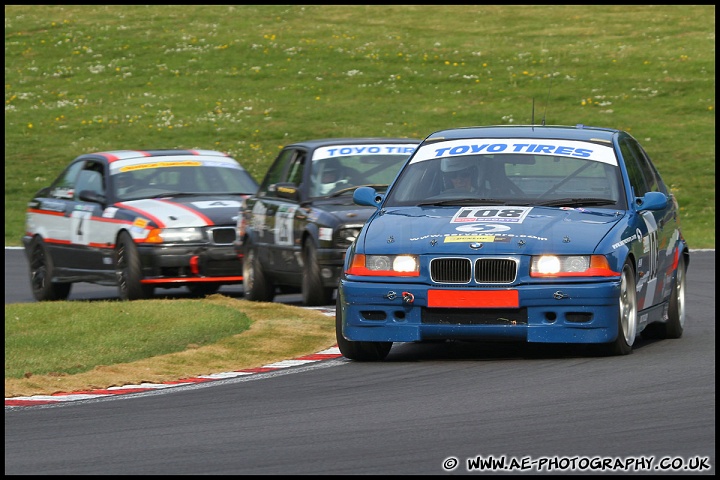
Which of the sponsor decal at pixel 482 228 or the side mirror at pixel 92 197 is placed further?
the side mirror at pixel 92 197

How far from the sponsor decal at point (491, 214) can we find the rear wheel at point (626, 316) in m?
0.77

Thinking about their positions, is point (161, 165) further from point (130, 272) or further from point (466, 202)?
point (466, 202)

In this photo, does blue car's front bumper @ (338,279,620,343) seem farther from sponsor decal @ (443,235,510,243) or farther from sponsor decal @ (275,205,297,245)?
sponsor decal @ (275,205,297,245)

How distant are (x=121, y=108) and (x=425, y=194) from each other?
109 ft

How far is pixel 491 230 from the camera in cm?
1012

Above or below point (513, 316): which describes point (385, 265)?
above

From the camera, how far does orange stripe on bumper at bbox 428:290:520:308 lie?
32.3 feet

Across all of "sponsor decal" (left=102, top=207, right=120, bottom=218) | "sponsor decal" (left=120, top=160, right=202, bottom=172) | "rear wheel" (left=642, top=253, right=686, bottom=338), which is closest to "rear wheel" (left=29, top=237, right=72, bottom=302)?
"sponsor decal" (left=102, top=207, right=120, bottom=218)

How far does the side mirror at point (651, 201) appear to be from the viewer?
10.8m

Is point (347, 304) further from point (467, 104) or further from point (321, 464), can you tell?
point (467, 104)

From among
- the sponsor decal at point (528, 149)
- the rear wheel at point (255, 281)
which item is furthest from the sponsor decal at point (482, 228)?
the rear wheel at point (255, 281)

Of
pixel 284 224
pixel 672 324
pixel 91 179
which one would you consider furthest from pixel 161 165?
pixel 672 324

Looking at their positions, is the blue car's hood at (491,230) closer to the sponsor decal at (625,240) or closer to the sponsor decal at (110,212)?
the sponsor decal at (625,240)

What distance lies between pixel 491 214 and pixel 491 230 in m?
0.35
